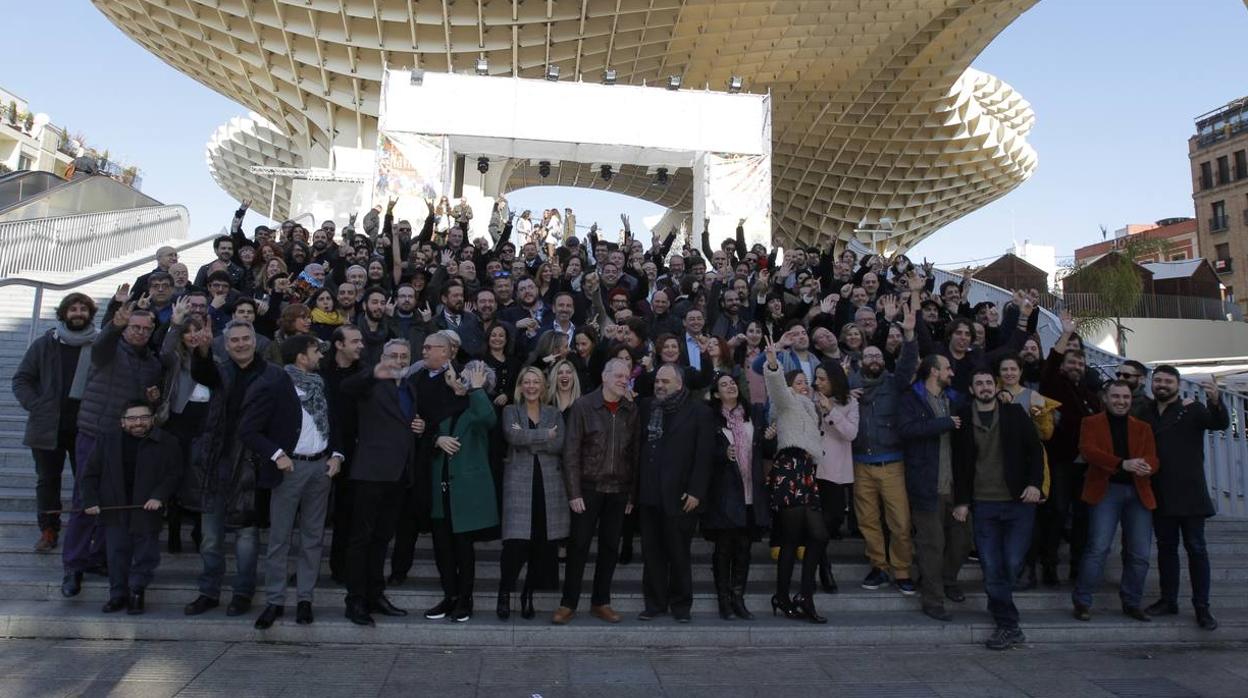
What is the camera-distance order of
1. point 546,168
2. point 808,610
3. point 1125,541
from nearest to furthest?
point 808,610 → point 1125,541 → point 546,168

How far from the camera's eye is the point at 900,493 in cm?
551

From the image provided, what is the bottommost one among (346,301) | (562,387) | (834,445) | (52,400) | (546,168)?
(834,445)

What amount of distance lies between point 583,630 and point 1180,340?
23.9 m

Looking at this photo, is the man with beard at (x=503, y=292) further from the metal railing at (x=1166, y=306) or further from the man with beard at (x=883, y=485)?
the metal railing at (x=1166, y=306)

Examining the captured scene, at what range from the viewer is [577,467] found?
194 inches

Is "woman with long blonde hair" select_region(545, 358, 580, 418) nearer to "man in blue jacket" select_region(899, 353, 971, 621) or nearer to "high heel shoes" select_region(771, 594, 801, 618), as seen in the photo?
"high heel shoes" select_region(771, 594, 801, 618)

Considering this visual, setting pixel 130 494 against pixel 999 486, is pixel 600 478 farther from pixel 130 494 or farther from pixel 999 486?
pixel 130 494

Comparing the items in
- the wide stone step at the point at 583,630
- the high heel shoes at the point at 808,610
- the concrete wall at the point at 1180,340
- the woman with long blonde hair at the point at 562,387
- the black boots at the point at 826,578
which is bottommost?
the wide stone step at the point at 583,630

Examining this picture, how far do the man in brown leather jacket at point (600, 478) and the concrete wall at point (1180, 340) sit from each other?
2160 centimetres

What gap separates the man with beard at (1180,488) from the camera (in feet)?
17.1

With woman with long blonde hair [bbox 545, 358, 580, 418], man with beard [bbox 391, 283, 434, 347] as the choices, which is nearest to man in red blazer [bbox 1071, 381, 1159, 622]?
woman with long blonde hair [bbox 545, 358, 580, 418]

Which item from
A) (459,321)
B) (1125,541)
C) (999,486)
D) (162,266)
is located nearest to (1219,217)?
(1125,541)

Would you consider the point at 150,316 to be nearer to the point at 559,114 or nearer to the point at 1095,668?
the point at 1095,668

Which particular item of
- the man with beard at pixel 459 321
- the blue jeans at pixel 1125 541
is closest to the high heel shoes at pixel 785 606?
the blue jeans at pixel 1125 541
